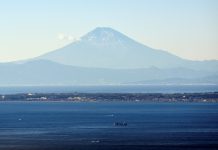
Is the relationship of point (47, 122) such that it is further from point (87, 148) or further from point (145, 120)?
point (87, 148)

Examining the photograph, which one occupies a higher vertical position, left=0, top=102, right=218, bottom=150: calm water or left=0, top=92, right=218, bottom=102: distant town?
left=0, top=92, right=218, bottom=102: distant town

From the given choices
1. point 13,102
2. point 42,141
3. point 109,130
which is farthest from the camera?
point 13,102

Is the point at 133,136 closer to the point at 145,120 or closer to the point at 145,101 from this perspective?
the point at 145,120

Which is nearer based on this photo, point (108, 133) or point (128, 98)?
point (108, 133)

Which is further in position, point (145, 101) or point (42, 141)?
point (145, 101)

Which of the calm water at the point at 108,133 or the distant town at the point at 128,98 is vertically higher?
the distant town at the point at 128,98

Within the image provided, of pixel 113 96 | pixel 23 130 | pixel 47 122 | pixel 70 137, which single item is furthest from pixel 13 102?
pixel 70 137

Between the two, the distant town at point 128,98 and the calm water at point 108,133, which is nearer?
the calm water at point 108,133

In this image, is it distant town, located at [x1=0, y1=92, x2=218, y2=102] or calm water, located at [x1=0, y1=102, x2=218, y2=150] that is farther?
distant town, located at [x1=0, y1=92, x2=218, y2=102]

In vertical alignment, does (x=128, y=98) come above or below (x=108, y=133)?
above

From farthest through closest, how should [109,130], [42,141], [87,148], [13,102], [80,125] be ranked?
[13,102], [80,125], [109,130], [42,141], [87,148]
